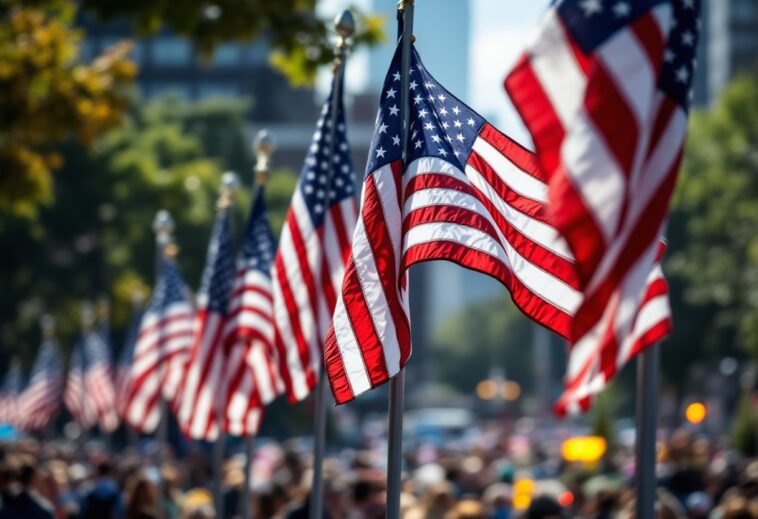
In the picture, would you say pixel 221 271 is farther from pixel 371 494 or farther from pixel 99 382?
pixel 99 382

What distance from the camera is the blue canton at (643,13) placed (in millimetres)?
5488

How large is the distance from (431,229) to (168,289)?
10.7 metres

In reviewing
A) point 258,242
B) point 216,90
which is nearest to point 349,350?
point 258,242

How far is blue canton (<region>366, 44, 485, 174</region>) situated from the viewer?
25.5 feet

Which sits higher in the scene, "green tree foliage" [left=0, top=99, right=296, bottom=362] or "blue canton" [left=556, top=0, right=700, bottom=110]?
"green tree foliage" [left=0, top=99, right=296, bottom=362]

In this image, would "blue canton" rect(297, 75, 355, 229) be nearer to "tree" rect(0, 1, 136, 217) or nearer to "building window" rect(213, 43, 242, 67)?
"tree" rect(0, 1, 136, 217)

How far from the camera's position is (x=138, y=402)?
19359mm

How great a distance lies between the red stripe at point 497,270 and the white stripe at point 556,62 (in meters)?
1.81

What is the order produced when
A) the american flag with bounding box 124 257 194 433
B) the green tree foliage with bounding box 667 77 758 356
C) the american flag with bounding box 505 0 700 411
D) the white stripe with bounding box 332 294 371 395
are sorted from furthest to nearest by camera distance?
the green tree foliage with bounding box 667 77 758 356 < the american flag with bounding box 124 257 194 433 < the white stripe with bounding box 332 294 371 395 < the american flag with bounding box 505 0 700 411

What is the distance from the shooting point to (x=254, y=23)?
14.6 m

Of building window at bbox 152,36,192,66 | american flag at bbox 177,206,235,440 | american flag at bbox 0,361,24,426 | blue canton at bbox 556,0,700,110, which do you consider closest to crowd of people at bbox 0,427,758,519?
american flag at bbox 177,206,235,440

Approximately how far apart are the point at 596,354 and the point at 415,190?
2.28 m

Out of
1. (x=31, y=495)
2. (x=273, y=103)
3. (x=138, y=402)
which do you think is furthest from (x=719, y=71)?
(x=31, y=495)

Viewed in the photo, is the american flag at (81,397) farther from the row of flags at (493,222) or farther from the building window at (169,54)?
the building window at (169,54)
